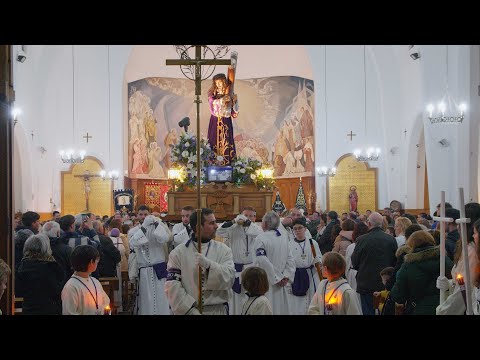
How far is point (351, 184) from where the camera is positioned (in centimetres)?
2980

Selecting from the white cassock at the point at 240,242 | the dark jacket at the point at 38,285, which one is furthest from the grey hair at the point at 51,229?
the white cassock at the point at 240,242

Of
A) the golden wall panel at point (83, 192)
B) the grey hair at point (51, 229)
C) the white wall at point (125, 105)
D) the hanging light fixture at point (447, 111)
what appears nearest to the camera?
the grey hair at point (51, 229)

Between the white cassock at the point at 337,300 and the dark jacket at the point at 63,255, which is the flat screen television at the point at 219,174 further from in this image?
the white cassock at the point at 337,300

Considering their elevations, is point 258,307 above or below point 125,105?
below

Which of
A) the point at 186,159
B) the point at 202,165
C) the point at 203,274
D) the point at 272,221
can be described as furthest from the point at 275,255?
the point at 202,165

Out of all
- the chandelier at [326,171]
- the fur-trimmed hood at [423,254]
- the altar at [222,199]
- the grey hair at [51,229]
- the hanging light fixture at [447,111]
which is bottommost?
the fur-trimmed hood at [423,254]

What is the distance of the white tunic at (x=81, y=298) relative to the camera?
5.74m

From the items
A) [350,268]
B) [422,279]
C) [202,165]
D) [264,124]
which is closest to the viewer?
[422,279]

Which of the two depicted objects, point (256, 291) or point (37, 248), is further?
point (37, 248)

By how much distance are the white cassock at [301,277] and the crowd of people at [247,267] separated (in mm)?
15

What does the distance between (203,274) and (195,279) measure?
135mm

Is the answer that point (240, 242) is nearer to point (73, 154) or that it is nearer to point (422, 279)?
point (422, 279)
